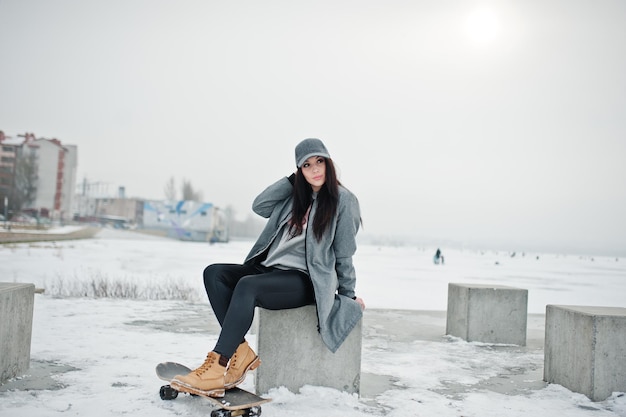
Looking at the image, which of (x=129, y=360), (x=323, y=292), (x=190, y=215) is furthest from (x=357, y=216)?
(x=190, y=215)

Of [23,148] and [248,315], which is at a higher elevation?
[23,148]

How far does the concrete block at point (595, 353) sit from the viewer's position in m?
3.41

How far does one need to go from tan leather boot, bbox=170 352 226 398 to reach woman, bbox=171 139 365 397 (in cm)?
14

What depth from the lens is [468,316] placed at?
551 centimetres

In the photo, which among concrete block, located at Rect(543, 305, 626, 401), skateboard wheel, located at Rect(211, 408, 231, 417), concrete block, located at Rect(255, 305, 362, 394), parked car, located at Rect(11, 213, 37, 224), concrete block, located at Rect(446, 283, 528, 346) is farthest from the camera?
parked car, located at Rect(11, 213, 37, 224)

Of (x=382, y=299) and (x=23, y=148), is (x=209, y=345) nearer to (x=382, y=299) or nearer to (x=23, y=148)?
(x=382, y=299)

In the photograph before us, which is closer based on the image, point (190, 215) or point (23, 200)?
point (23, 200)

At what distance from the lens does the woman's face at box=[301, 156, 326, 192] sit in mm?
3098

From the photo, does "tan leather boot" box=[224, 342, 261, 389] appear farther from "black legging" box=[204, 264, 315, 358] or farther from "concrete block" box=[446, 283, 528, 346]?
"concrete block" box=[446, 283, 528, 346]

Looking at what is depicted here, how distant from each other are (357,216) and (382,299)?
29.6 feet

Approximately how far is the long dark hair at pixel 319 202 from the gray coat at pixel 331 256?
0.13ft

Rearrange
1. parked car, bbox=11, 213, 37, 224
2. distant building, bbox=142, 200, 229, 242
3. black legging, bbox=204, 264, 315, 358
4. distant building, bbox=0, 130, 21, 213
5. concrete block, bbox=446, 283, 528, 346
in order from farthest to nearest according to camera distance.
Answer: distant building, bbox=142, 200, 229, 242, distant building, bbox=0, 130, 21, 213, parked car, bbox=11, 213, 37, 224, concrete block, bbox=446, 283, 528, 346, black legging, bbox=204, 264, 315, 358

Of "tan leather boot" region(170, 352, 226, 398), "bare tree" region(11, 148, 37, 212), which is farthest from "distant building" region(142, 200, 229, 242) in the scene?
"tan leather boot" region(170, 352, 226, 398)

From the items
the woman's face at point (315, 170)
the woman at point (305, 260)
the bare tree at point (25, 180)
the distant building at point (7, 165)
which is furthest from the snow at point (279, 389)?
the bare tree at point (25, 180)
